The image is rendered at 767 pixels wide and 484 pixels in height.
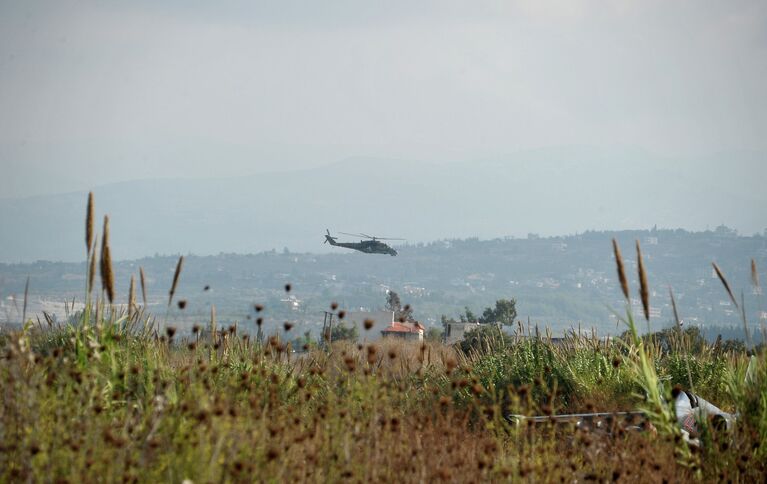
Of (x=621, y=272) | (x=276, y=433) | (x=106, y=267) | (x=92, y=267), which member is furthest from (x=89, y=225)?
(x=621, y=272)

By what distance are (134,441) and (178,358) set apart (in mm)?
6609

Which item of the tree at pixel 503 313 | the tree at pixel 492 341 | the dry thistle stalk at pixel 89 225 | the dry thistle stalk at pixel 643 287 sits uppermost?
the dry thistle stalk at pixel 89 225

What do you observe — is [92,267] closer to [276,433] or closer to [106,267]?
[106,267]

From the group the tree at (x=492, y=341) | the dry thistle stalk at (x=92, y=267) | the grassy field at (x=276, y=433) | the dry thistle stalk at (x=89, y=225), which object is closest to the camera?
the grassy field at (x=276, y=433)

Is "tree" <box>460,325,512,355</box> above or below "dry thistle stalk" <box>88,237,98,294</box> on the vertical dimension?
below

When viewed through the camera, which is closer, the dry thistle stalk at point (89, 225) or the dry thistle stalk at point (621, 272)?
the dry thistle stalk at point (621, 272)

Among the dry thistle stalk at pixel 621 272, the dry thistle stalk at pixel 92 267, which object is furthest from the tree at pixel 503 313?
the dry thistle stalk at pixel 621 272

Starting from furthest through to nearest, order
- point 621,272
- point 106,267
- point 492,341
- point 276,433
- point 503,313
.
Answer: point 503,313 → point 492,341 → point 106,267 → point 621,272 → point 276,433

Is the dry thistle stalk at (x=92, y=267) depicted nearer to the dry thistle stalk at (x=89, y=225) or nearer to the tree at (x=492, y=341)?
the dry thistle stalk at (x=89, y=225)

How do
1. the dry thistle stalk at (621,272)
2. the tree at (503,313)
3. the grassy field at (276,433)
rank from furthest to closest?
the tree at (503,313) → the dry thistle stalk at (621,272) → the grassy field at (276,433)

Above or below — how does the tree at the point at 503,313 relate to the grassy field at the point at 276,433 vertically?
below

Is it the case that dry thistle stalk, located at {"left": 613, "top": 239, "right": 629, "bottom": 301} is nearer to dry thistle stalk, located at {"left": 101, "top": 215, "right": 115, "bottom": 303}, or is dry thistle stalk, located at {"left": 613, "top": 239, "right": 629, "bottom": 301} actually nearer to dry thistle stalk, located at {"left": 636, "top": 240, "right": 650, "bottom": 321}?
dry thistle stalk, located at {"left": 636, "top": 240, "right": 650, "bottom": 321}

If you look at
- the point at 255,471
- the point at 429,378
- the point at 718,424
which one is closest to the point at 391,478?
the point at 255,471

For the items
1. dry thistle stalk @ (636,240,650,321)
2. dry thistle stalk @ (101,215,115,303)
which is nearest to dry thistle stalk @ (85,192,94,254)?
dry thistle stalk @ (101,215,115,303)
